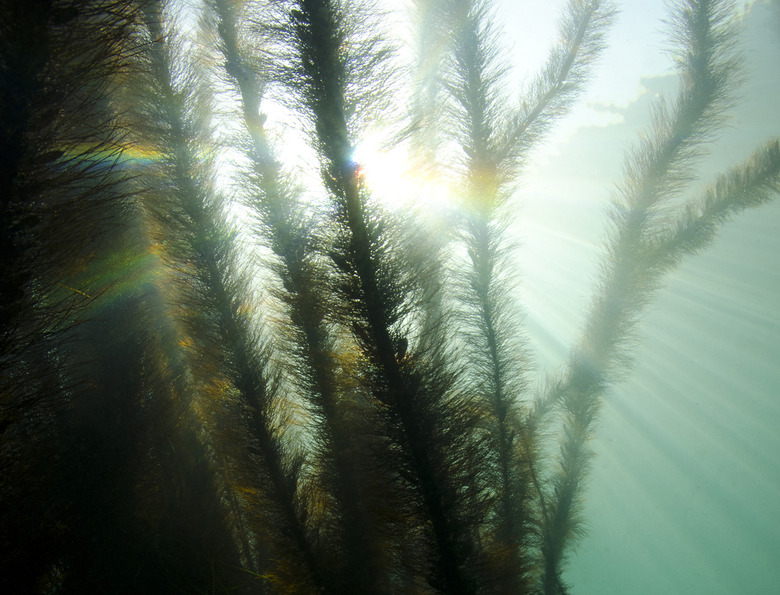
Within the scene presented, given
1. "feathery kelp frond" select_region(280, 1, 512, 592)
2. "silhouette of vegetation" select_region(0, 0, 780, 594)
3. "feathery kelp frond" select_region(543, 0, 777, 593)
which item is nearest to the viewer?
"silhouette of vegetation" select_region(0, 0, 780, 594)

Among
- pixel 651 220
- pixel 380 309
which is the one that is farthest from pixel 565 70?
pixel 380 309

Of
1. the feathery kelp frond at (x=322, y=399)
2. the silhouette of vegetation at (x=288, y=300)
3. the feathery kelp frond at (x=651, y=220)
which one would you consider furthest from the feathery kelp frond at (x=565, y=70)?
the feathery kelp frond at (x=322, y=399)

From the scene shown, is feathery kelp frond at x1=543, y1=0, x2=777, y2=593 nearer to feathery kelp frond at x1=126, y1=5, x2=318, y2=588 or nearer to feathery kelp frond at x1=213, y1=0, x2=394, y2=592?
feathery kelp frond at x1=213, y1=0, x2=394, y2=592

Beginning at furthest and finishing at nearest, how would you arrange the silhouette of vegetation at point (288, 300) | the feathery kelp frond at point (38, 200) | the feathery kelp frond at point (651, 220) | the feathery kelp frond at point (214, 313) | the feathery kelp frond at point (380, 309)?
1. the feathery kelp frond at point (651, 220)
2. the feathery kelp frond at point (214, 313)
3. the feathery kelp frond at point (380, 309)
4. the silhouette of vegetation at point (288, 300)
5. the feathery kelp frond at point (38, 200)

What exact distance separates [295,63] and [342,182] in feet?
2.15

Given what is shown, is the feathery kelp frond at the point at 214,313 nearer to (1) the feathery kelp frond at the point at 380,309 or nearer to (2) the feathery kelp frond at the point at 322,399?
(2) the feathery kelp frond at the point at 322,399

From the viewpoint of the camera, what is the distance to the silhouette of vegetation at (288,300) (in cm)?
141

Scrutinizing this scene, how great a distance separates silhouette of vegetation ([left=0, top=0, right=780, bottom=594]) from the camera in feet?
4.63

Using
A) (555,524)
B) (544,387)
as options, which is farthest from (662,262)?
(555,524)

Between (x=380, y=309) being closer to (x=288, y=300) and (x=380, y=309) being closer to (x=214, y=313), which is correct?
(x=288, y=300)

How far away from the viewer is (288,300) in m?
2.62

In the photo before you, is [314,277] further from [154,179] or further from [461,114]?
[461,114]

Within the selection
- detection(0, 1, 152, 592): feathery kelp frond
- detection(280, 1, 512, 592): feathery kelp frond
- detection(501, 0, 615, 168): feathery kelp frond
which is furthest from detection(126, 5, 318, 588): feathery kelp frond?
detection(501, 0, 615, 168): feathery kelp frond

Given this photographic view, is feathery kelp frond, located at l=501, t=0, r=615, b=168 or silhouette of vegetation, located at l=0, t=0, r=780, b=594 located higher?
feathery kelp frond, located at l=501, t=0, r=615, b=168
